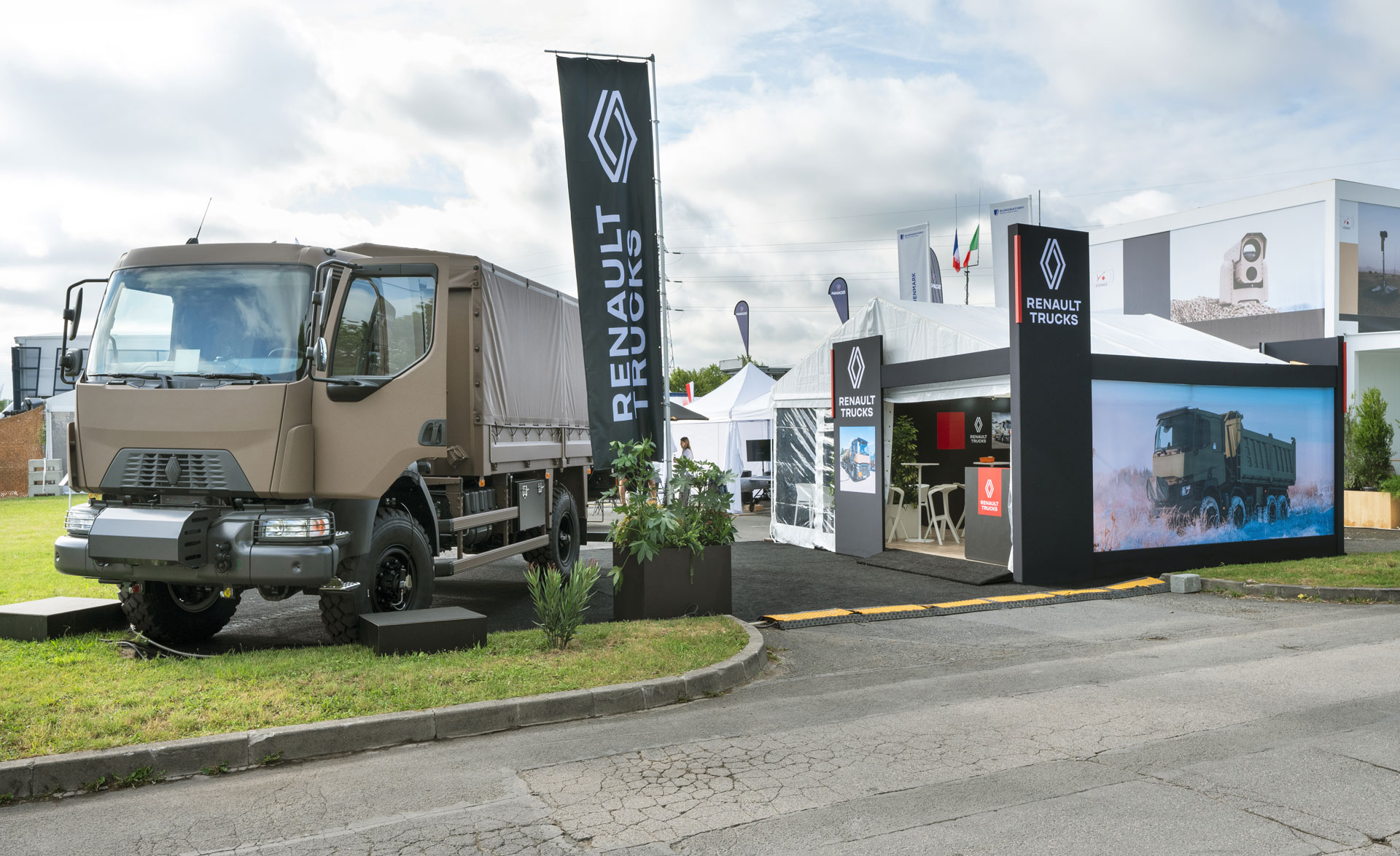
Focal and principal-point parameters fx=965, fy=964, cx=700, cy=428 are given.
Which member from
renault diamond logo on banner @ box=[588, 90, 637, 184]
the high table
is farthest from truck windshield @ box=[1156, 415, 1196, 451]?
renault diamond logo on banner @ box=[588, 90, 637, 184]

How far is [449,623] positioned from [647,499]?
8.37ft

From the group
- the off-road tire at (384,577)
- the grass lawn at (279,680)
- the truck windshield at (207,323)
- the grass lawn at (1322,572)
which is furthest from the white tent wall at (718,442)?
the truck windshield at (207,323)

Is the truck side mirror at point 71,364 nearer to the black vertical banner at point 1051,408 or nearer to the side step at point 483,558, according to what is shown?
the side step at point 483,558

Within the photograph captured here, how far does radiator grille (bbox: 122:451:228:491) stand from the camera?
6949 mm

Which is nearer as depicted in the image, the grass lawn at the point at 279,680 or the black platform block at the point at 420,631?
the grass lawn at the point at 279,680

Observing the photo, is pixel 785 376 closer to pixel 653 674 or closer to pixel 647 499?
pixel 647 499

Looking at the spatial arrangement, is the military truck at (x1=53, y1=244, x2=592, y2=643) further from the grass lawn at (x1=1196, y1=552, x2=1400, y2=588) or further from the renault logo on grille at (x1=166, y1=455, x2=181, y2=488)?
the grass lawn at (x1=1196, y1=552, x2=1400, y2=588)

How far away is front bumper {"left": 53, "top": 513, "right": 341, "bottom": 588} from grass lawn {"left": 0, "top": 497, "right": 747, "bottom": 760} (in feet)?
1.92

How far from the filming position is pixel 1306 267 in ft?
102

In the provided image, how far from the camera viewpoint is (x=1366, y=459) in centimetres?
2173

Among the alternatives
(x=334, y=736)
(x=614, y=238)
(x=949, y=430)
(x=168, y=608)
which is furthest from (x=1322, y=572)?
(x=168, y=608)

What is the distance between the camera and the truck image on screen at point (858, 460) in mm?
15078

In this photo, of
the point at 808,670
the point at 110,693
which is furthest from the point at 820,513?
the point at 110,693

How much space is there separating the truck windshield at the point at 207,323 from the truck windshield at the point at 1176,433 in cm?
1103
